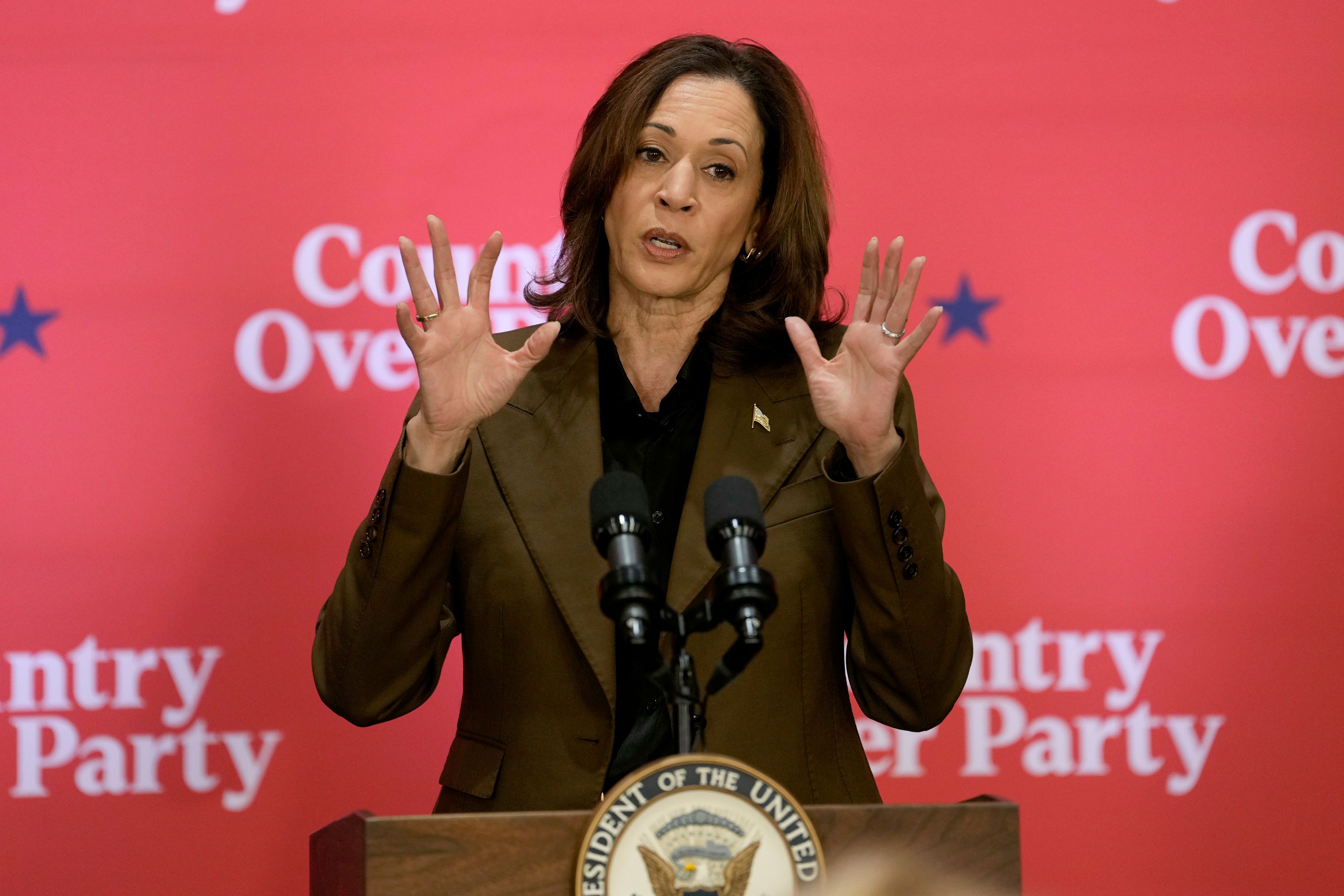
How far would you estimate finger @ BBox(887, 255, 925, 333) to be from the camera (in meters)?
1.66

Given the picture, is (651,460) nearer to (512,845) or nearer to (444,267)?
(444,267)

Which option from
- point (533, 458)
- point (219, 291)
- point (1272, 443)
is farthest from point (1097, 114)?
point (219, 291)

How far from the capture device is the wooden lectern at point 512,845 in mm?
1163

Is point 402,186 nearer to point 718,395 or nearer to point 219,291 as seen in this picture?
point 219,291

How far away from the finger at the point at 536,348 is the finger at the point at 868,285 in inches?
14.8

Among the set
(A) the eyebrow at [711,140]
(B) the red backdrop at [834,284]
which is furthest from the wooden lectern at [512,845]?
(B) the red backdrop at [834,284]

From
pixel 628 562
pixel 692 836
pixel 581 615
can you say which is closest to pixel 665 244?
pixel 581 615

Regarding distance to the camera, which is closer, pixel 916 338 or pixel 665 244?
pixel 916 338

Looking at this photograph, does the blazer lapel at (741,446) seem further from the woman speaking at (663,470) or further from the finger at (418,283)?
the finger at (418,283)

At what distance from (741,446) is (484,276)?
0.42 metres

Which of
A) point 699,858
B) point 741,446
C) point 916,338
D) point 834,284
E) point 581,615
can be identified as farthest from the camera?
point 834,284

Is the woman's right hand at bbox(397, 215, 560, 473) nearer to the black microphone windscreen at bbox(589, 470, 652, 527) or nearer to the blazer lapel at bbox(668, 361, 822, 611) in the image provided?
the blazer lapel at bbox(668, 361, 822, 611)

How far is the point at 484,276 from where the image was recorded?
5.59 ft

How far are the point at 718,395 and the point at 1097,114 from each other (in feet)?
4.16
